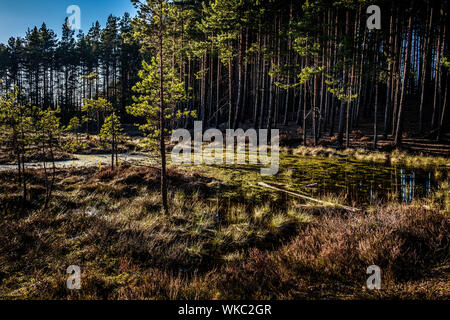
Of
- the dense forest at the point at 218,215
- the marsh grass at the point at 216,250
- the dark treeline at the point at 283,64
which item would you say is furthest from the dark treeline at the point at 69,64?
the marsh grass at the point at 216,250

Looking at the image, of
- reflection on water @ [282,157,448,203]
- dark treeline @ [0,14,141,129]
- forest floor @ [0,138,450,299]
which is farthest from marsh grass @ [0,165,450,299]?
dark treeline @ [0,14,141,129]

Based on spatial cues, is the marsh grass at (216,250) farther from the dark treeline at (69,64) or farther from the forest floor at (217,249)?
the dark treeline at (69,64)

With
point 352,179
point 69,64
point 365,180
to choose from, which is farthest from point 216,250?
point 69,64

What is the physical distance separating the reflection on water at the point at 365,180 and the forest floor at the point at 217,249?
91cm

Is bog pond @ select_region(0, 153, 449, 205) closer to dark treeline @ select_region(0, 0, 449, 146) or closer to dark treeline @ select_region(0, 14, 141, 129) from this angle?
dark treeline @ select_region(0, 0, 449, 146)

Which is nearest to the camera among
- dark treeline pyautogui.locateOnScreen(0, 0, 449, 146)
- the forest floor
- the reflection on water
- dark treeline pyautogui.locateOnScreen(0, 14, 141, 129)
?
the forest floor

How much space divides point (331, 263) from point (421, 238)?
1980 millimetres

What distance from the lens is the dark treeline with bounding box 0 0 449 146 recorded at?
18.2 meters

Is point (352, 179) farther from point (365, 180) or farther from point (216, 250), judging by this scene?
point (216, 250)

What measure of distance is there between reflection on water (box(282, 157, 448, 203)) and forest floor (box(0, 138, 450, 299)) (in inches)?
35.9

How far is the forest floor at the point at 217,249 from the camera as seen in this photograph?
3.10 meters

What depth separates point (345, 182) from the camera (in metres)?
10.1
